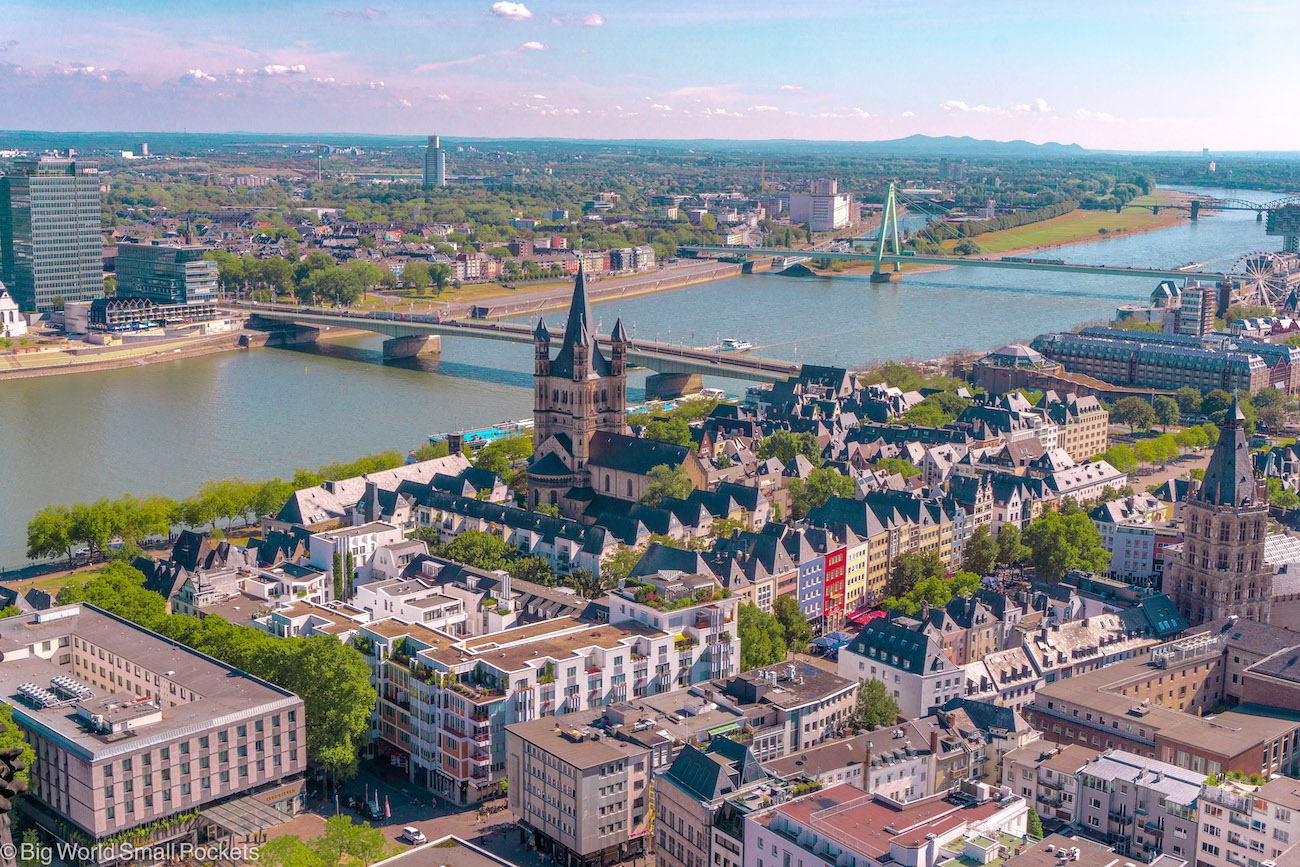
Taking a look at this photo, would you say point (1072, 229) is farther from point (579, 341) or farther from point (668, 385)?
point (579, 341)

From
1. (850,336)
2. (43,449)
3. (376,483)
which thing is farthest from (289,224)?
(376,483)

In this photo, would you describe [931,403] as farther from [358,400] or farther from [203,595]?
[203,595]

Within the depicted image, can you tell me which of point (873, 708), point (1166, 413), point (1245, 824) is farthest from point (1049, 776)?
point (1166, 413)

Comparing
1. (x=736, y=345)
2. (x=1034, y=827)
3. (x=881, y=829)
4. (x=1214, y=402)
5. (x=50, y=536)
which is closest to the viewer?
(x=881, y=829)

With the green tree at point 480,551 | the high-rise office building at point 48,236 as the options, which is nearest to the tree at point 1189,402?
the green tree at point 480,551

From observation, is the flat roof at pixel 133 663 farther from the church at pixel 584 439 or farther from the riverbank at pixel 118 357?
the riverbank at pixel 118 357

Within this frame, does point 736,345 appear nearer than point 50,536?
No

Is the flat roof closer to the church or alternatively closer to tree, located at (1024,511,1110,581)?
the church
